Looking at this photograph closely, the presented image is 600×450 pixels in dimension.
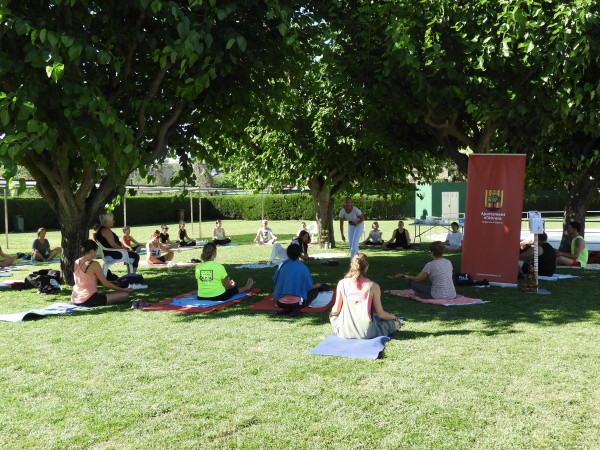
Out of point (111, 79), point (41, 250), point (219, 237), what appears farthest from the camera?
point (219, 237)

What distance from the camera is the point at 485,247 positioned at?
10.2 m

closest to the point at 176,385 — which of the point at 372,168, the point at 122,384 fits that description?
the point at 122,384

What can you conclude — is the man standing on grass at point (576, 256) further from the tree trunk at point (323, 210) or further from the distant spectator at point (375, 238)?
the tree trunk at point (323, 210)

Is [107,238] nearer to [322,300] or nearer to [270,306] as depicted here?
[270,306]

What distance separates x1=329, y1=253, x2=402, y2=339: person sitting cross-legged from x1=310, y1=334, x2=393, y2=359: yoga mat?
93 millimetres

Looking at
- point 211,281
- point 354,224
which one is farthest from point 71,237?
point 354,224

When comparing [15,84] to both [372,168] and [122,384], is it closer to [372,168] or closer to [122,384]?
[122,384]

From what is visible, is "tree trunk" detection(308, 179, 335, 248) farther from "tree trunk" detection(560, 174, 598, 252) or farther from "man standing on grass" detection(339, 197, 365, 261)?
"tree trunk" detection(560, 174, 598, 252)

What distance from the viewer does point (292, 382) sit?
470 cm

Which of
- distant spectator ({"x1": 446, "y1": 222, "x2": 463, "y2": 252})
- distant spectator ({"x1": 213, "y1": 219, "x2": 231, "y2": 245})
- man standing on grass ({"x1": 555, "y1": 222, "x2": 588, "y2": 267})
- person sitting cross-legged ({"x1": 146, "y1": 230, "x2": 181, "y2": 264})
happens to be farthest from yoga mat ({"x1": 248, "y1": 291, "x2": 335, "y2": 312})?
distant spectator ({"x1": 213, "y1": 219, "x2": 231, "y2": 245})

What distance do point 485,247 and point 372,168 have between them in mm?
7747

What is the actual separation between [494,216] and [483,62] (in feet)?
9.65

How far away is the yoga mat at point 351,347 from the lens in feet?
17.8

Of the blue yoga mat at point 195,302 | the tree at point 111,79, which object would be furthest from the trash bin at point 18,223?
the blue yoga mat at point 195,302
